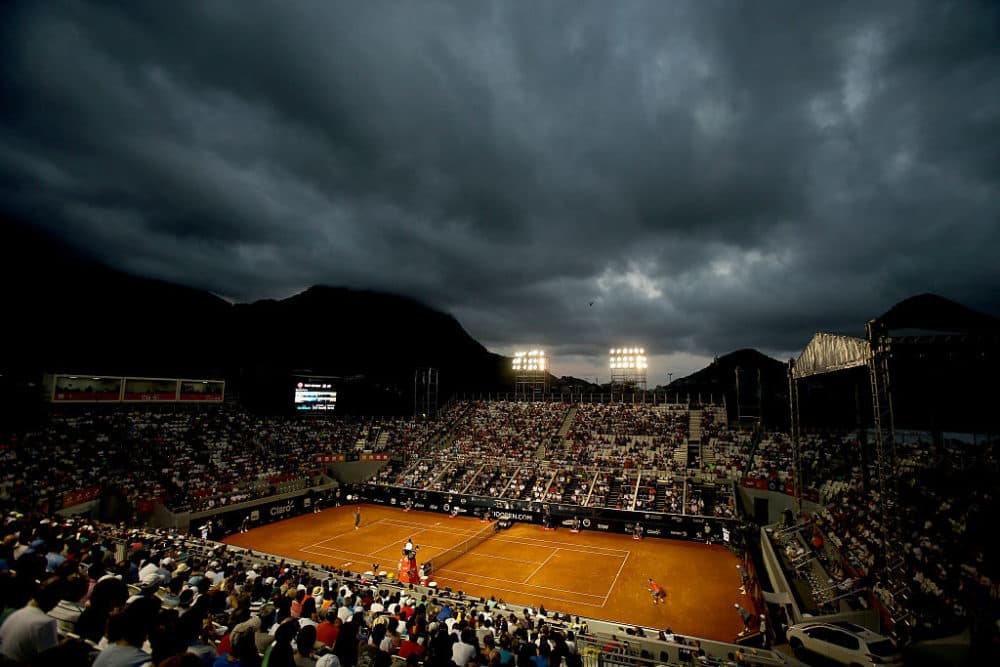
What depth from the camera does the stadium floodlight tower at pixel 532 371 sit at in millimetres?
55094

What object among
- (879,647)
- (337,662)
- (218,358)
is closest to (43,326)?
(218,358)

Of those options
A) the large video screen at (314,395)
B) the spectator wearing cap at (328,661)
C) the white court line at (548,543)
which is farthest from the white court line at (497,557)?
the large video screen at (314,395)

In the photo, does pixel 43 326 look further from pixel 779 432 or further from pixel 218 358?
pixel 779 432

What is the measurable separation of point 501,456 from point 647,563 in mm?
18719

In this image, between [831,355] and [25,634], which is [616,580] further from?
[25,634]

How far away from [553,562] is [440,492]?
14508 millimetres

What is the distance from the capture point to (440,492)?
3738 centimetres

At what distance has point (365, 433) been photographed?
5000 cm

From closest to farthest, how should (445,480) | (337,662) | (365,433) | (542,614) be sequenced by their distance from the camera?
(337,662) < (542,614) < (445,480) < (365,433)

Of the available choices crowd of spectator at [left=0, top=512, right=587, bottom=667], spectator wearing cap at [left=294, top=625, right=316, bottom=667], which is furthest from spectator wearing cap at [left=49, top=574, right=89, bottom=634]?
spectator wearing cap at [left=294, top=625, right=316, bottom=667]

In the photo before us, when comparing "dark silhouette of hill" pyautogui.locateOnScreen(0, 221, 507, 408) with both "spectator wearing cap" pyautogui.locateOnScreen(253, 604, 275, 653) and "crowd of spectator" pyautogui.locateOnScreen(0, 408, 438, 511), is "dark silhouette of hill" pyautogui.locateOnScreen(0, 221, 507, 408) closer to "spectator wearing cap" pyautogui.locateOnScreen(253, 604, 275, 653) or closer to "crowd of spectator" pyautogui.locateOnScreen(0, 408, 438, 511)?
"crowd of spectator" pyautogui.locateOnScreen(0, 408, 438, 511)

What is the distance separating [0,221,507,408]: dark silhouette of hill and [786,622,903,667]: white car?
161ft

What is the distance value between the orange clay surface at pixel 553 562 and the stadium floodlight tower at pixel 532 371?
22.3 meters

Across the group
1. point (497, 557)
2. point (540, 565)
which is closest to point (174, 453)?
point (497, 557)
